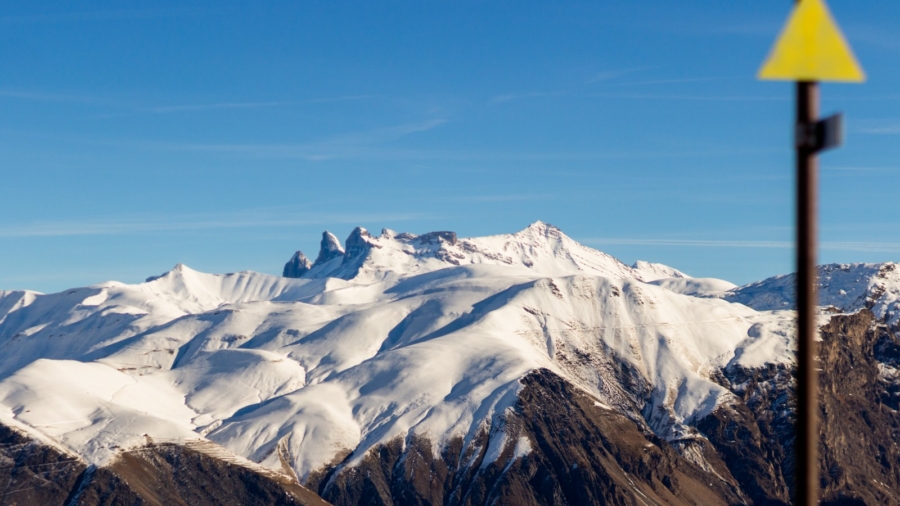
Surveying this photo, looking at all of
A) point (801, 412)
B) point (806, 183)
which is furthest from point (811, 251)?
point (801, 412)

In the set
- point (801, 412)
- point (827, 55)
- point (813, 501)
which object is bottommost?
point (813, 501)

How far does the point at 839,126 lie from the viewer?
47.6 ft

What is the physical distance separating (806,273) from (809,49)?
270 cm

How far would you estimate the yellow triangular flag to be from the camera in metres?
15.2

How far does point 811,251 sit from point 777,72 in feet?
7.15

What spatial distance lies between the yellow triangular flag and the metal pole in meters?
0.23

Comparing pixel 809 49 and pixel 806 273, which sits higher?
pixel 809 49

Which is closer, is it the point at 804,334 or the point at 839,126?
the point at 839,126

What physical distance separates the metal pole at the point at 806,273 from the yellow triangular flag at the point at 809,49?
8.9 inches

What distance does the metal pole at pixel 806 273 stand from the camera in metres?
15.2

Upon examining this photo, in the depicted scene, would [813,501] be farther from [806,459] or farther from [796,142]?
[796,142]

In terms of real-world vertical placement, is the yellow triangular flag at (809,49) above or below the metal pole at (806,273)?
above

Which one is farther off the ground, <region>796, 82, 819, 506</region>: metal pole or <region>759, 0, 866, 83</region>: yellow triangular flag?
<region>759, 0, 866, 83</region>: yellow triangular flag

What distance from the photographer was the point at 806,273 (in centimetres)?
1552
